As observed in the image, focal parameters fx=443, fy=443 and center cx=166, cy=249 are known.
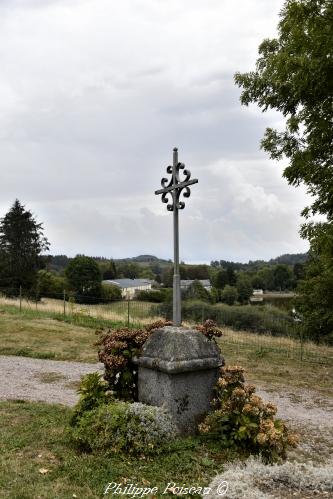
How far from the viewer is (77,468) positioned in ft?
14.5

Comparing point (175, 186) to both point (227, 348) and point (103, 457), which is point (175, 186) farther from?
point (227, 348)

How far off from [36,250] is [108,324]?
29.7 meters

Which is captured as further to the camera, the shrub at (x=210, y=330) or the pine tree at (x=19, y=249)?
the pine tree at (x=19, y=249)

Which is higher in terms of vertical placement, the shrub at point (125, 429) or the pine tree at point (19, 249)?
the pine tree at point (19, 249)

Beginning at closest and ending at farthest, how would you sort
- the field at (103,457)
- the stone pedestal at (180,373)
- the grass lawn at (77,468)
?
the grass lawn at (77,468)
the field at (103,457)
the stone pedestal at (180,373)

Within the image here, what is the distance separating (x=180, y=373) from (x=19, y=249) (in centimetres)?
4269

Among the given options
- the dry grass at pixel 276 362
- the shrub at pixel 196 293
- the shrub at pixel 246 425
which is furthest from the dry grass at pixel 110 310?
the shrub at pixel 196 293

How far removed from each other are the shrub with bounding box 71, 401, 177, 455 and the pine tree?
4040cm

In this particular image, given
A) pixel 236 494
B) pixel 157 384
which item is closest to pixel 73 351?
pixel 157 384

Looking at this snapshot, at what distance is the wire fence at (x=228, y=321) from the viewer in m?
14.7

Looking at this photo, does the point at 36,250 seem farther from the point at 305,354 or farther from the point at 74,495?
the point at 74,495

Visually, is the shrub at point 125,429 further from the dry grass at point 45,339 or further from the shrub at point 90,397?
the dry grass at point 45,339

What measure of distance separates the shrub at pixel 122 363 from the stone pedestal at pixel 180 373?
0.55 ft

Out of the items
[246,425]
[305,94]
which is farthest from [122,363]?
[305,94]
